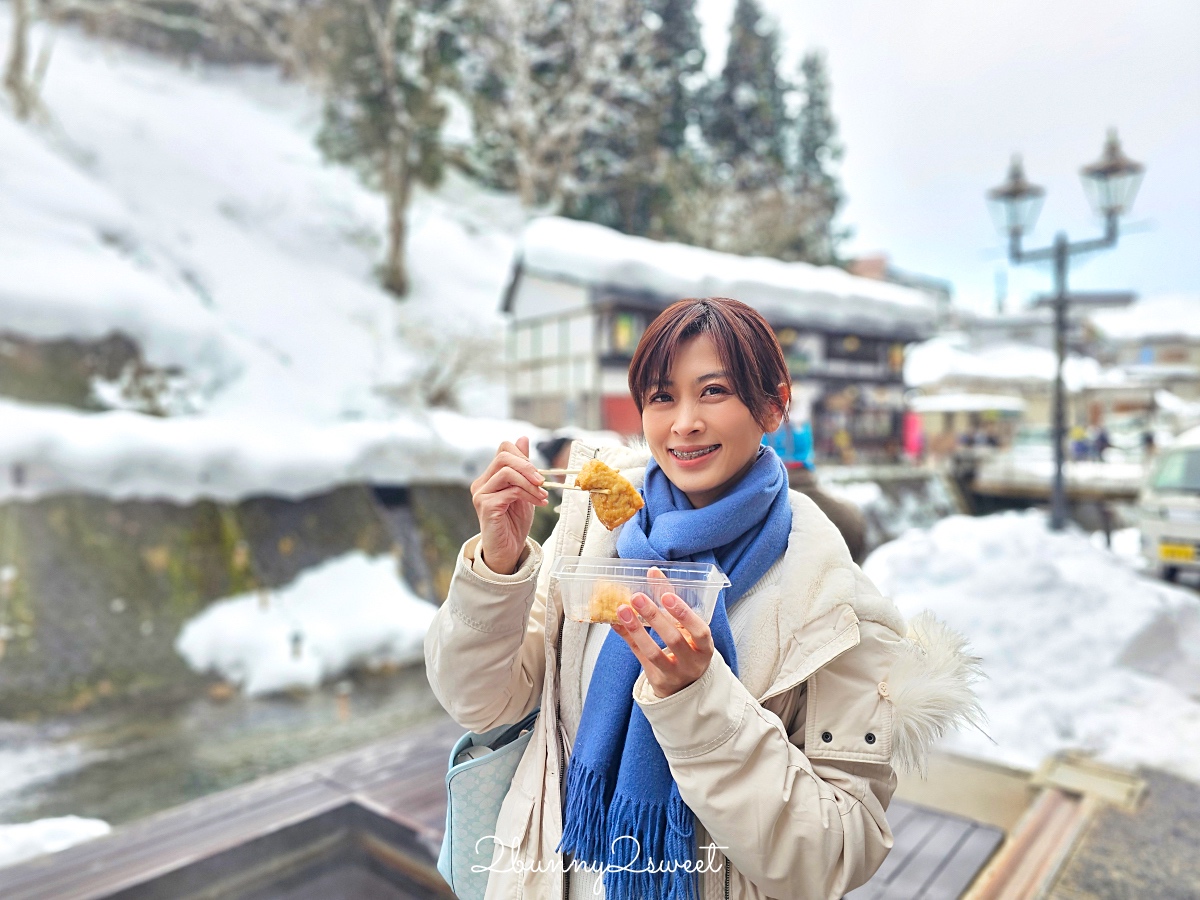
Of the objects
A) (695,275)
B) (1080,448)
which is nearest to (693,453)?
(695,275)

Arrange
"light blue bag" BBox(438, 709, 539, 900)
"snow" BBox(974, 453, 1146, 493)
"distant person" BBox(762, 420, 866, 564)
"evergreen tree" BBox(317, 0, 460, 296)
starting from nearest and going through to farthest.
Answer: "light blue bag" BBox(438, 709, 539, 900) < "distant person" BBox(762, 420, 866, 564) < "snow" BBox(974, 453, 1146, 493) < "evergreen tree" BBox(317, 0, 460, 296)

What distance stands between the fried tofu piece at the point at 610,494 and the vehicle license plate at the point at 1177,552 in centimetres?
974

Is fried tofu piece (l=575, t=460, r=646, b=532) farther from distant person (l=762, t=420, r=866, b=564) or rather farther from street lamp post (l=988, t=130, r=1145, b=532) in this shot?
street lamp post (l=988, t=130, r=1145, b=532)

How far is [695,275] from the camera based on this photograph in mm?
14188

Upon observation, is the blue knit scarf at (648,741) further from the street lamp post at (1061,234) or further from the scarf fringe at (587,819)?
the street lamp post at (1061,234)

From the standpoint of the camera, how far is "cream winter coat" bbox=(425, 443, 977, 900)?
1.18 metres

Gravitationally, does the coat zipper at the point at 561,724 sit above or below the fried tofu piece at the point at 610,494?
below

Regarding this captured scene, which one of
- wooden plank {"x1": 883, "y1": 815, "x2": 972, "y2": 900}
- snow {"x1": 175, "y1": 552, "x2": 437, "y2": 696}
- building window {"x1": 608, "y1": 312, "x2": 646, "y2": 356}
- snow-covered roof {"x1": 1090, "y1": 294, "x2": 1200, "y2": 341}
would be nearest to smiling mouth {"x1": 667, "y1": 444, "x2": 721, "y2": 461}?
wooden plank {"x1": 883, "y1": 815, "x2": 972, "y2": 900}

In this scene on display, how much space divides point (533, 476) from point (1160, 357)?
4237 cm

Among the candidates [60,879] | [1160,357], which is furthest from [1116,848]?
[1160,357]

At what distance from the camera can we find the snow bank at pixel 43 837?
298 cm

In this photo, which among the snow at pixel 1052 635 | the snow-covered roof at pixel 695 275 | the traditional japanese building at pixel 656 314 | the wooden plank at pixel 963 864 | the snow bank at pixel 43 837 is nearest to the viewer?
the wooden plank at pixel 963 864

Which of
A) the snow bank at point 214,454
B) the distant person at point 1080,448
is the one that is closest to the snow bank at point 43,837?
the snow bank at point 214,454

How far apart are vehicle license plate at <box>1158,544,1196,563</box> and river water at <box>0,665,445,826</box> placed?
8.49m
